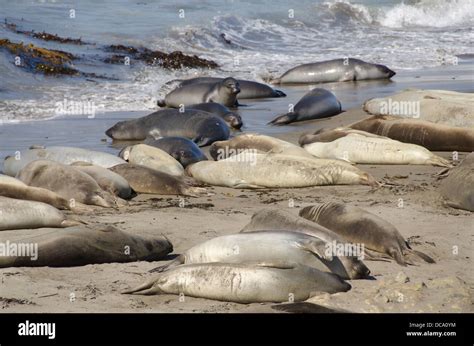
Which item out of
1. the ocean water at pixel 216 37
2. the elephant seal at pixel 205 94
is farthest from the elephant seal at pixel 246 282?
the elephant seal at pixel 205 94

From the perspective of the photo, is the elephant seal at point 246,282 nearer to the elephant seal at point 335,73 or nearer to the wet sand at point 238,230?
the wet sand at point 238,230

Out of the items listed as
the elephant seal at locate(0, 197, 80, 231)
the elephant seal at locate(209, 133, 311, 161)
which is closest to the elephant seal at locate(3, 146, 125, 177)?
the elephant seal at locate(209, 133, 311, 161)

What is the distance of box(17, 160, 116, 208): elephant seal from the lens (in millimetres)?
7191

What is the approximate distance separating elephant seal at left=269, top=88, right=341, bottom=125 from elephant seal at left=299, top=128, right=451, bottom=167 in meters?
2.16

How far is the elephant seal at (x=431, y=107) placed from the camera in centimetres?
985

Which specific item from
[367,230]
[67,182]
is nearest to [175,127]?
[67,182]

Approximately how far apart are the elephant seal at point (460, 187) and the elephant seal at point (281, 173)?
749 millimetres

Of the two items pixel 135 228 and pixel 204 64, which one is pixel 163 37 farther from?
pixel 135 228

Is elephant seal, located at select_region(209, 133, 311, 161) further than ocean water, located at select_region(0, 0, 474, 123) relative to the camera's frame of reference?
No

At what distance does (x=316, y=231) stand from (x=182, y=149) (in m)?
3.39

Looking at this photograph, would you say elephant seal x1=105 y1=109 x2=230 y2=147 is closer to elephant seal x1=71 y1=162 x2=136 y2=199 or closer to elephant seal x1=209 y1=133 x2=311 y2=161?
elephant seal x1=209 y1=133 x2=311 y2=161

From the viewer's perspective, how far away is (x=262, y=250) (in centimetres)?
520

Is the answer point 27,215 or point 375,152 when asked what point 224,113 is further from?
point 27,215

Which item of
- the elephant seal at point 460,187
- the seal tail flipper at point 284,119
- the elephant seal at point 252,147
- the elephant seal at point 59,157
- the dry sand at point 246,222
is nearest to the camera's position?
the dry sand at point 246,222
